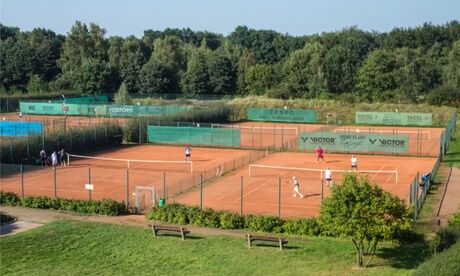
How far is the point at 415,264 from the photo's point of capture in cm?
2125

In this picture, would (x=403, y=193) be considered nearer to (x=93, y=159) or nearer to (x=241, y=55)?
(x=93, y=159)

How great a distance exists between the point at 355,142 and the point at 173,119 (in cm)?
2251

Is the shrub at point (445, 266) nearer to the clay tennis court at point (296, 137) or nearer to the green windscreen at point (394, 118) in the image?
the clay tennis court at point (296, 137)

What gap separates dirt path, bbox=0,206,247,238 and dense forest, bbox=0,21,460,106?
63.6 metres

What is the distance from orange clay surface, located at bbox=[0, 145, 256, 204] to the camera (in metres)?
35.4

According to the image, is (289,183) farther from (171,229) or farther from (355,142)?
(355,142)

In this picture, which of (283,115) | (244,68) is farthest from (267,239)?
(244,68)

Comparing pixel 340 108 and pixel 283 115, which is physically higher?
pixel 340 108

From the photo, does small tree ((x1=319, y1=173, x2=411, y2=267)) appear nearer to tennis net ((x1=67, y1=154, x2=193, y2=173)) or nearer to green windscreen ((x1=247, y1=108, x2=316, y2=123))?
tennis net ((x1=67, y1=154, x2=193, y2=173))

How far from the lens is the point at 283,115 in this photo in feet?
263

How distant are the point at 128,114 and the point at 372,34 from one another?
274 feet

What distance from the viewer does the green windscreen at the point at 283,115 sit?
7906cm

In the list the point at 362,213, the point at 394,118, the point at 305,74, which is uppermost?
the point at 305,74

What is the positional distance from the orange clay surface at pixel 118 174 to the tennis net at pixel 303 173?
2727 mm
